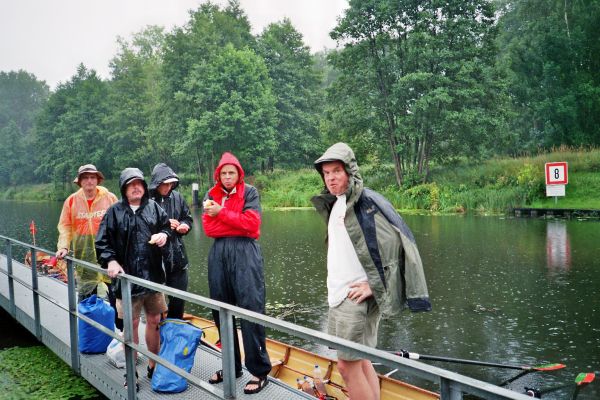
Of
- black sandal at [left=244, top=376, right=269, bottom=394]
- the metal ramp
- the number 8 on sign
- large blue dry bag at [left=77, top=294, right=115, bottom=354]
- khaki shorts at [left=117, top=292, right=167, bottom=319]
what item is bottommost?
the metal ramp

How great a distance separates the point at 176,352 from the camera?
4.02 meters

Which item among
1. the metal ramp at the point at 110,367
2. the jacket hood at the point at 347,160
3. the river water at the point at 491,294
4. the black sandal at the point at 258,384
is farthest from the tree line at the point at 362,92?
the jacket hood at the point at 347,160

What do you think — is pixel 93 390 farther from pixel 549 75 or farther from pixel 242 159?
pixel 242 159

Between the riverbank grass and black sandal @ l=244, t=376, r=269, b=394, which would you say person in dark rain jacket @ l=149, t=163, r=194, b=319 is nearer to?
black sandal @ l=244, t=376, r=269, b=394

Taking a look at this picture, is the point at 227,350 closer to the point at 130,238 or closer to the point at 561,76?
the point at 130,238

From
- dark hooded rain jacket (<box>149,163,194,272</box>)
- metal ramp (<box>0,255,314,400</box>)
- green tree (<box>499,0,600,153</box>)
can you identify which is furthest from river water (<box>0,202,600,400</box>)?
green tree (<box>499,0,600,153</box>)

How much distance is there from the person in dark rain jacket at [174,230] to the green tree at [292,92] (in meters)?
42.0

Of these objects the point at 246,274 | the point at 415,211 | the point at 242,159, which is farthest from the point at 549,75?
the point at 246,274

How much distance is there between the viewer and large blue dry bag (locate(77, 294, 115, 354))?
5.00 m

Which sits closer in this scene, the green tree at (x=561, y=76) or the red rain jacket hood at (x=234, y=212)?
the red rain jacket hood at (x=234, y=212)

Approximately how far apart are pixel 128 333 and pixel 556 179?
81.1ft

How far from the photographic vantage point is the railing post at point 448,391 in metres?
1.75

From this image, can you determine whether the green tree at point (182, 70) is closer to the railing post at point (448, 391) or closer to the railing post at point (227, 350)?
the railing post at point (227, 350)

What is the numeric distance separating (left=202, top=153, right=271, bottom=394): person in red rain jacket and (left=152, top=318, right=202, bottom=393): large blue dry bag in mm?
303
